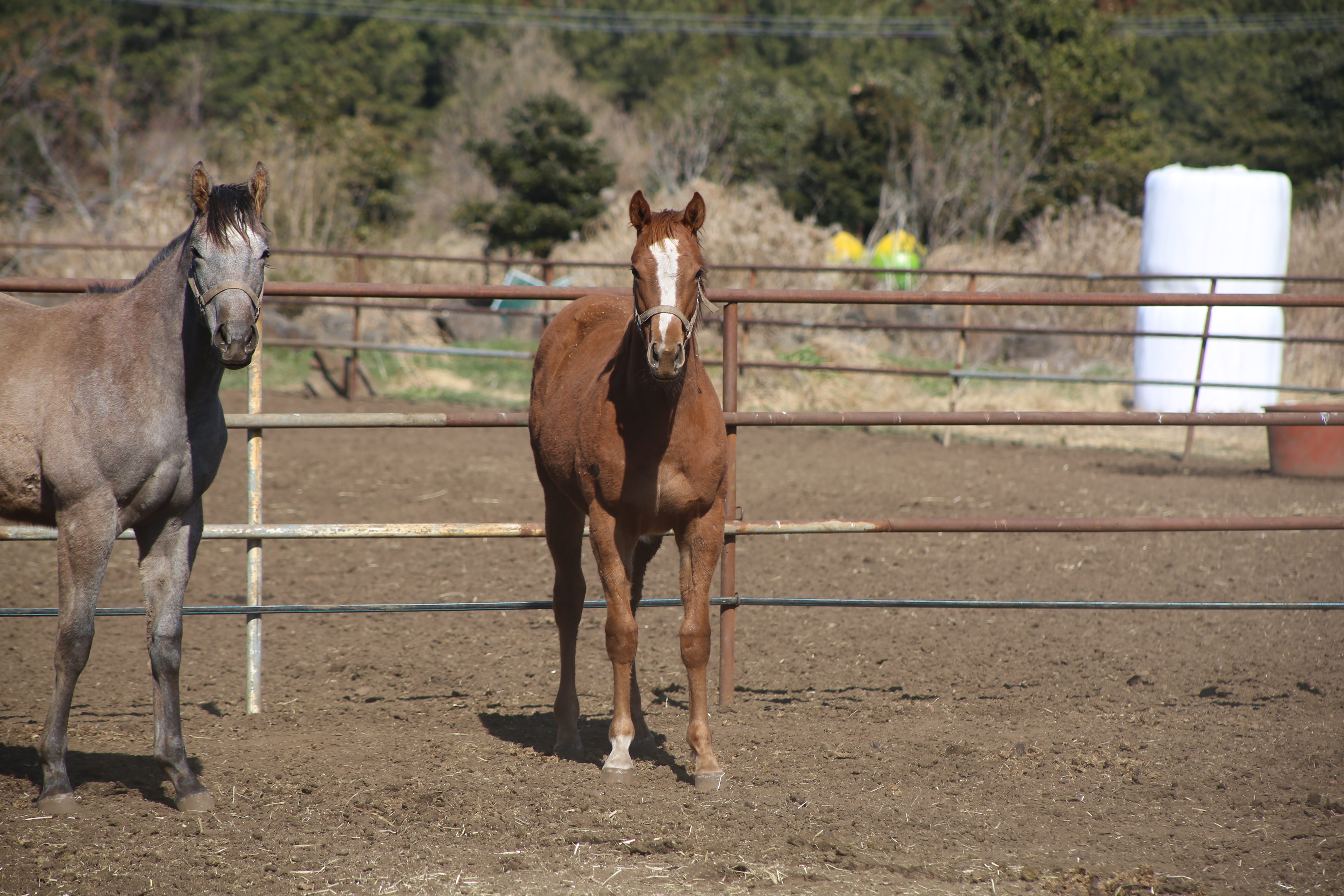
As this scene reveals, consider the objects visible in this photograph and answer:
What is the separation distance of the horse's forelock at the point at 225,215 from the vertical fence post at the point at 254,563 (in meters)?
0.90

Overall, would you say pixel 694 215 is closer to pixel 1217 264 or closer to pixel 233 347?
pixel 233 347

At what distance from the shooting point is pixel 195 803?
9.55 ft

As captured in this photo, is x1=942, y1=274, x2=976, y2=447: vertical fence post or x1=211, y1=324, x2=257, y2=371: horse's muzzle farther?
x1=942, y1=274, x2=976, y2=447: vertical fence post

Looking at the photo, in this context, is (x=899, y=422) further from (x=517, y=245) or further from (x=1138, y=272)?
(x=517, y=245)

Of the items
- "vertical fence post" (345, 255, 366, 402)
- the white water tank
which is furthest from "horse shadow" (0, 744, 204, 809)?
the white water tank

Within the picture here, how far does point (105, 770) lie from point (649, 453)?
1.94 meters

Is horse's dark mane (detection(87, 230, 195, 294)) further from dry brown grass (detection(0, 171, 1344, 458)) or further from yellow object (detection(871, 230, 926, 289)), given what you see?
yellow object (detection(871, 230, 926, 289))

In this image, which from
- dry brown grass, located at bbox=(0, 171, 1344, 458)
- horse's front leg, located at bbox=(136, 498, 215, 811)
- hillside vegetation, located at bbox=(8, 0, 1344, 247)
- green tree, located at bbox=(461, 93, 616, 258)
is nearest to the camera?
horse's front leg, located at bbox=(136, 498, 215, 811)

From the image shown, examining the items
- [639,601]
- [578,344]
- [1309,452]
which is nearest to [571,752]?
[639,601]

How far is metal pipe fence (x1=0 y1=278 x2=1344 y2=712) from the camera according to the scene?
356 centimetres

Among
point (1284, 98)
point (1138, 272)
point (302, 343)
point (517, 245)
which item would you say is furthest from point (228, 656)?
point (1284, 98)

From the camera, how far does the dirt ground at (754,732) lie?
8.71 feet

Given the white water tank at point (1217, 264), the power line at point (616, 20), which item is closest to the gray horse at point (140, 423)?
the white water tank at point (1217, 264)

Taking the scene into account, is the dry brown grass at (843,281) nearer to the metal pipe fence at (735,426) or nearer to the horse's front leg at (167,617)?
the metal pipe fence at (735,426)
